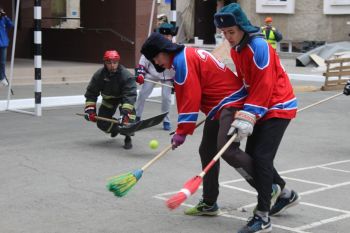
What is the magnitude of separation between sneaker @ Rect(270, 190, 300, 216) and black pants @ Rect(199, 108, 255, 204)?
1.54ft

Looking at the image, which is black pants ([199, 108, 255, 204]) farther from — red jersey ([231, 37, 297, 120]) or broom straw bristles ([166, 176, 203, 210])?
broom straw bristles ([166, 176, 203, 210])

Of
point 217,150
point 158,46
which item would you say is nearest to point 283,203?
point 217,150

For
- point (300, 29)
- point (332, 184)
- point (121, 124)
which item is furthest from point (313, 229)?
point (300, 29)

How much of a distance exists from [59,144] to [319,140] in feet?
12.6

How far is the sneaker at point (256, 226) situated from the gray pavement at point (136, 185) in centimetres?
18

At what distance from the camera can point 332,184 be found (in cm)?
722

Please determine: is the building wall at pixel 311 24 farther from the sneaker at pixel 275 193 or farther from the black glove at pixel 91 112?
the sneaker at pixel 275 193

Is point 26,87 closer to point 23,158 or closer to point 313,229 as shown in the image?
point 23,158

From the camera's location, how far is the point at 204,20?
111 feet

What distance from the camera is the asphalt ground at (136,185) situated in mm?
5602

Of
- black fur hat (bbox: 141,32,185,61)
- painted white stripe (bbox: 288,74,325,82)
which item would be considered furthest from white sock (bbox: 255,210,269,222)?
painted white stripe (bbox: 288,74,325,82)

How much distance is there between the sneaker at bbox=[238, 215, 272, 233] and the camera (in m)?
5.24

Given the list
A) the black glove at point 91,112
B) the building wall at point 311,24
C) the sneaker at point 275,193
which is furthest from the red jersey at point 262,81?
the building wall at point 311,24

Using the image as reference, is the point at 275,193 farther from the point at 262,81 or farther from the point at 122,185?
the point at 122,185
